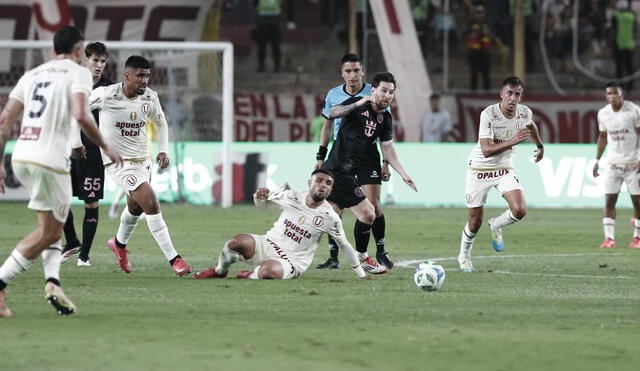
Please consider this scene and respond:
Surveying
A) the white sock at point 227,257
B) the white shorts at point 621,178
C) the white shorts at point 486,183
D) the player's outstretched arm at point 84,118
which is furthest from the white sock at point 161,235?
the white shorts at point 621,178

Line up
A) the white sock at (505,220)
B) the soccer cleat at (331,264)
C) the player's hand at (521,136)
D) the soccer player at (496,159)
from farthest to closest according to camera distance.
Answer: the white sock at (505,220) → the soccer cleat at (331,264) → the soccer player at (496,159) → the player's hand at (521,136)

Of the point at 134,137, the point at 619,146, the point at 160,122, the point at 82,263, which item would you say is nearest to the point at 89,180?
the point at 82,263

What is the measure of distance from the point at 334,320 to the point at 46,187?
2.22 m

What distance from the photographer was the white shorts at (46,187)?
29.2 ft

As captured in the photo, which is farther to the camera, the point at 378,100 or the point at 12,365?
the point at 378,100

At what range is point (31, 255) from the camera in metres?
9.02

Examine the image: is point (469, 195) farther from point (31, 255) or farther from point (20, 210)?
point (20, 210)

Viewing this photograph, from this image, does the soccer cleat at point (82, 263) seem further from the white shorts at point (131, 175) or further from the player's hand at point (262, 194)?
the player's hand at point (262, 194)

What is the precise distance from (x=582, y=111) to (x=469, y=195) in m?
17.1

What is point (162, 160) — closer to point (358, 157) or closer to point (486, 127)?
point (358, 157)

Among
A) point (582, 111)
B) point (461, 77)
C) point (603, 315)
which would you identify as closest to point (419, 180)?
point (582, 111)

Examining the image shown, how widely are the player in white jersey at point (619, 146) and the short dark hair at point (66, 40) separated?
10.3 m

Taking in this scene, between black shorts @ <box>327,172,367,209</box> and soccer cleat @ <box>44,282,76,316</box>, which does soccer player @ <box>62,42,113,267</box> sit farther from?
soccer cleat @ <box>44,282,76,316</box>

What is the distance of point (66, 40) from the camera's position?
9.02 m
